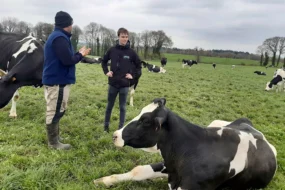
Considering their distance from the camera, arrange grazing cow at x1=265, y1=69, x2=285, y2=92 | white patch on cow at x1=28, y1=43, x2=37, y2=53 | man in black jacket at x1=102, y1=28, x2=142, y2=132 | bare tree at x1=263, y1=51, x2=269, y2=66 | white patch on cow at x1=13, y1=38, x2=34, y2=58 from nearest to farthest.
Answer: man in black jacket at x1=102, y1=28, x2=142, y2=132 → white patch on cow at x1=28, y1=43, x2=37, y2=53 → white patch on cow at x1=13, y1=38, x2=34, y2=58 → grazing cow at x1=265, y1=69, x2=285, y2=92 → bare tree at x1=263, y1=51, x2=269, y2=66

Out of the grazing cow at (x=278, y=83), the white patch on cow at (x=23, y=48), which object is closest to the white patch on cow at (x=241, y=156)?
the white patch on cow at (x=23, y=48)

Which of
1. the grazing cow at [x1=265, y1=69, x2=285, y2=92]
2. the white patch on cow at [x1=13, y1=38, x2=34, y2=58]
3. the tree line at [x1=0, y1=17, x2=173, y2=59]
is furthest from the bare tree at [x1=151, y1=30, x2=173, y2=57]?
the white patch on cow at [x1=13, y1=38, x2=34, y2=58]

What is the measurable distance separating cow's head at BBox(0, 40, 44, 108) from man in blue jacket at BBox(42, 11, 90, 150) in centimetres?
164

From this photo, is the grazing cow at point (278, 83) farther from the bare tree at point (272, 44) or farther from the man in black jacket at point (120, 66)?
the bare tree at point (272, 44)

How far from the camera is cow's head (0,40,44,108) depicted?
6.07 meters

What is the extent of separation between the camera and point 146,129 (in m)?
3.73

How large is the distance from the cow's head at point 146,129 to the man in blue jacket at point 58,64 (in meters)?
1.71

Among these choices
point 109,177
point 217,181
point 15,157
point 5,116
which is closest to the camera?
point 217,181

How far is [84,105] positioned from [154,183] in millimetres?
5278

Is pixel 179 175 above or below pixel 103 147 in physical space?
above

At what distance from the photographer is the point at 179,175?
356cm

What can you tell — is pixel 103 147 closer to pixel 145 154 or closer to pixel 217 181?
pixel 145 154

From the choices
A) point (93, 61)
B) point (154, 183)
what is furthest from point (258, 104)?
point (93, 61)

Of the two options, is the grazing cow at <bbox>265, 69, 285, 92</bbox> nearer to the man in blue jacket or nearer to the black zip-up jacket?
the black zip-up jacket
